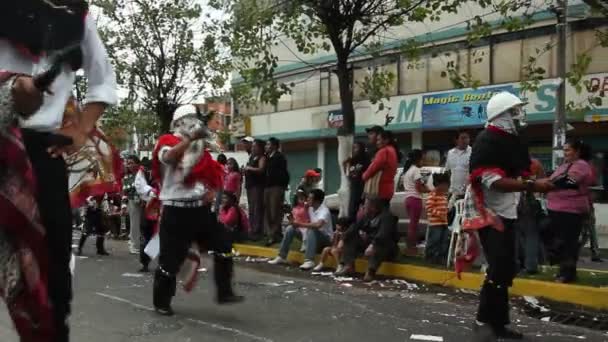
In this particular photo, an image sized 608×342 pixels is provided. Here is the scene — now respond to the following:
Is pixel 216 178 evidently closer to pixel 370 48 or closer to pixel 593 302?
pixel 593 302

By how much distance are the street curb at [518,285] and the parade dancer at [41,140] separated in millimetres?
5818

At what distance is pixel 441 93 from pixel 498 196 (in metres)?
18.0

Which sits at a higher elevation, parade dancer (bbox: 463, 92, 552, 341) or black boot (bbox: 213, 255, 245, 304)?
parade dancer (bbox: 463, 92, 552, 341)

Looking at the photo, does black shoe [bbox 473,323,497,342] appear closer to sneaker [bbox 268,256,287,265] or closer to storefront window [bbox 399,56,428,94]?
sneaker [bbox 268,256,287,265]

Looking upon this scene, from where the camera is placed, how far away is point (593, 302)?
6988mm

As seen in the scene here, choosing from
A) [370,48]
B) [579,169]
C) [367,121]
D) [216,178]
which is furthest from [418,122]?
[216,178]

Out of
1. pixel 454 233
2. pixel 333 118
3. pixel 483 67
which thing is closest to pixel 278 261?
pixel 454 233

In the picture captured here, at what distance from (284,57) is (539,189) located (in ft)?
85.6

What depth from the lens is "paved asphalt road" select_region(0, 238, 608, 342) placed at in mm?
5625

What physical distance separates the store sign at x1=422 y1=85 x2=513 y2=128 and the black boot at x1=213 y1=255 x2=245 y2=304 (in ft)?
50.8

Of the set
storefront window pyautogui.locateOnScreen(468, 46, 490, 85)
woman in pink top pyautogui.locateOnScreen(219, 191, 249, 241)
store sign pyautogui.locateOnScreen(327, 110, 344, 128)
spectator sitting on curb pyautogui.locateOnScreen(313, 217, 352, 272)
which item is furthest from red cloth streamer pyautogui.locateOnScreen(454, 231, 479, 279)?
store sign pyautogui.locateOnScreen(327, 110, 344, 128)

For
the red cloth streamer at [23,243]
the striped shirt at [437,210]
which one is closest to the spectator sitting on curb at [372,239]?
the striped shirt at [437,210]

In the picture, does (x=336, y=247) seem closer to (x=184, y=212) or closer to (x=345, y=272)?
(x=345, y=272)

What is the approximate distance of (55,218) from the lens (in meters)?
2.41
